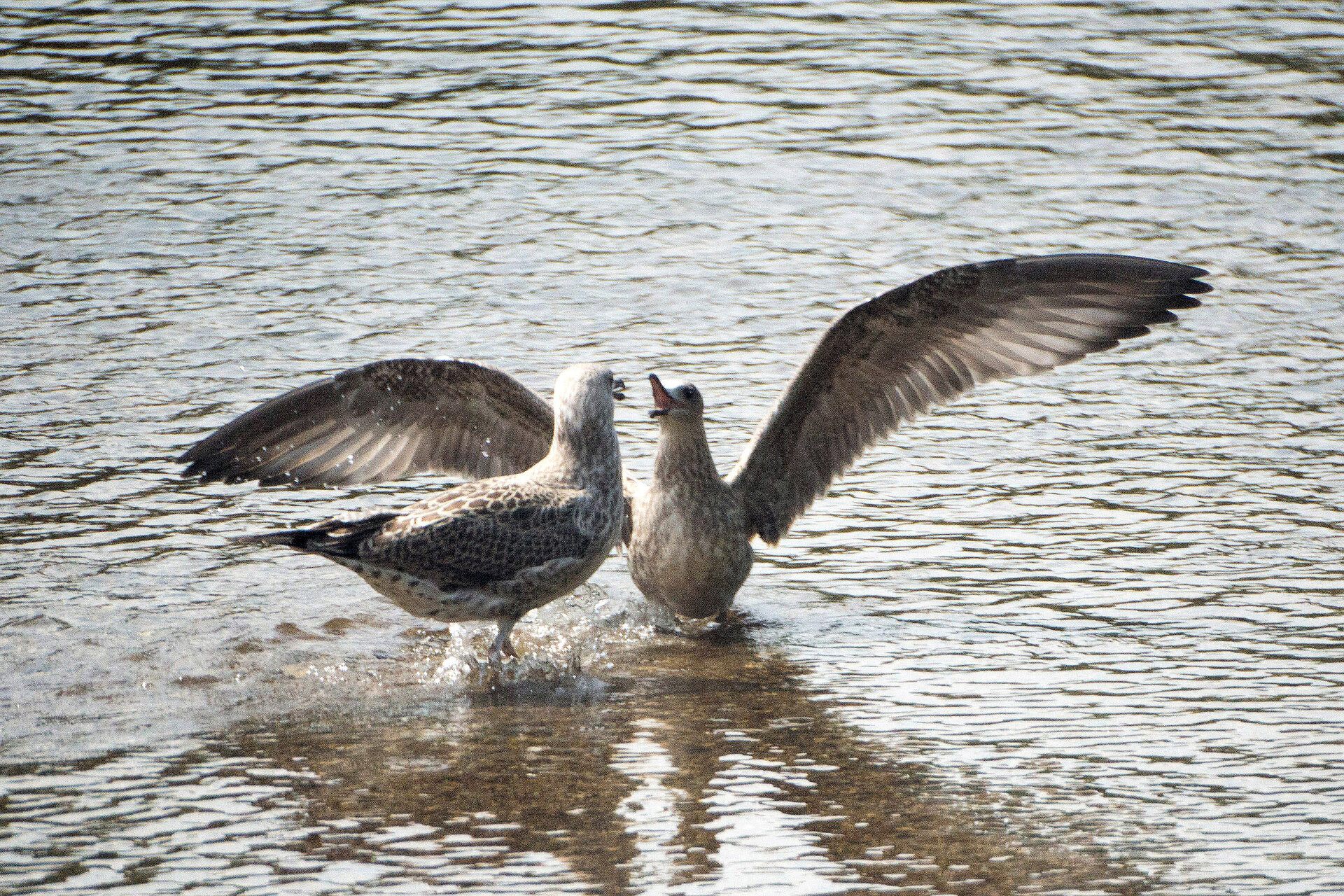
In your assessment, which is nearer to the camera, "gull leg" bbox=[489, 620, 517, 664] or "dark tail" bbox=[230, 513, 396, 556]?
"dark tail" bbox=[230, 513, 396, 556]

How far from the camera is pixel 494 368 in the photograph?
7.48 metres

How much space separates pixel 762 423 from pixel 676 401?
53 cm

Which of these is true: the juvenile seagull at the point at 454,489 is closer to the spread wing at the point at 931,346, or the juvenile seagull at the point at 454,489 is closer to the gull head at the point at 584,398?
the gull head at the point at 584,398

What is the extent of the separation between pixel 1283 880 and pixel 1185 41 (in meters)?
13.2

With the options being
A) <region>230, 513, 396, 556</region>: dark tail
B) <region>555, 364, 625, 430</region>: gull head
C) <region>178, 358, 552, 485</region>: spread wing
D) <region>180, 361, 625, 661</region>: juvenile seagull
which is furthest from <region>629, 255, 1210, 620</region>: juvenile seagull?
<region>230, 513, 396, 556</region>: dark tail

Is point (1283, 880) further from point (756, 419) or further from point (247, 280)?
point (247, 280)

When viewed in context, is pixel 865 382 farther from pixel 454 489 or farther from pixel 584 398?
pixel 454 489

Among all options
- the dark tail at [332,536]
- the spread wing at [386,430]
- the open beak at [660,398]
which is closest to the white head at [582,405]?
the open beak at [660,398]

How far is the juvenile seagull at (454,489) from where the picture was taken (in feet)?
21.2

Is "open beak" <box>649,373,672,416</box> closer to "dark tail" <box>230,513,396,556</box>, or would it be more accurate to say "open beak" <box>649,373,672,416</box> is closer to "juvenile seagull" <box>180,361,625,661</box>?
"juvenile seagull" <box>180,361,625,661</box>

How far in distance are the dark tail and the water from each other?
576 millimetres

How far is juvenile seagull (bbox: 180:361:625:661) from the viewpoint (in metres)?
6.48

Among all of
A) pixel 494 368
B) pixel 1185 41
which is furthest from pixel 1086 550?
pixel 1185 41

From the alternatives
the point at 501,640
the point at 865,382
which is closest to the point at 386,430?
the point at 501,640
